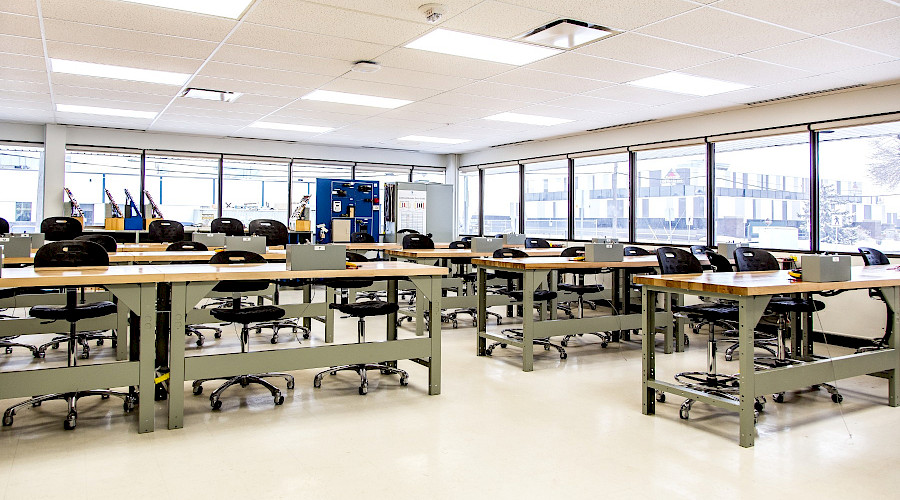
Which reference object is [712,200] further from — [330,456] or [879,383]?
[330,456]

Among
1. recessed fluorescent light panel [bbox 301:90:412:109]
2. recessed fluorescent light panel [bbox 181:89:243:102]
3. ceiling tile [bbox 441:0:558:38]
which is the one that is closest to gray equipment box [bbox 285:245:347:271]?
ceiling tile [bbox 441:0:558:38]

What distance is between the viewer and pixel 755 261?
496cm

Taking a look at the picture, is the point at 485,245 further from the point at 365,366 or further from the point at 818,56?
Answer: the point at 818,56

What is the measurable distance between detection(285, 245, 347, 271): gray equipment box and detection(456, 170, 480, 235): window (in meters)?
8.87

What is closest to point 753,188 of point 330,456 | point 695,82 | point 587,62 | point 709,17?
point 695,82

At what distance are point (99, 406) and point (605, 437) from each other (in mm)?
2905

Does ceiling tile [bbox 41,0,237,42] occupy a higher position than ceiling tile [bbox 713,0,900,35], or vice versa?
ceiling tile [bbox 41,0,237,42]

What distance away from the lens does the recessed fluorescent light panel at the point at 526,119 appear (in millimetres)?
8297

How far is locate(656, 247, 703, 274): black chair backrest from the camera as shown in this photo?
429 centimetres

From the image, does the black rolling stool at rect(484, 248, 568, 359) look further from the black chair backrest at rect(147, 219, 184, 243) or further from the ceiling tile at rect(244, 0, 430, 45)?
the black chair backrest at rect(147, 219, 184, 243)

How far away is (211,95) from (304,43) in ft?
8.84

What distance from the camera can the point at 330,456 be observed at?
291 cm

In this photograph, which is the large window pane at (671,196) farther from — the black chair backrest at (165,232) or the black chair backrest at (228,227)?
the black chair backrest at (165,232)

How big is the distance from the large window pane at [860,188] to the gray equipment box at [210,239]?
6.50m
